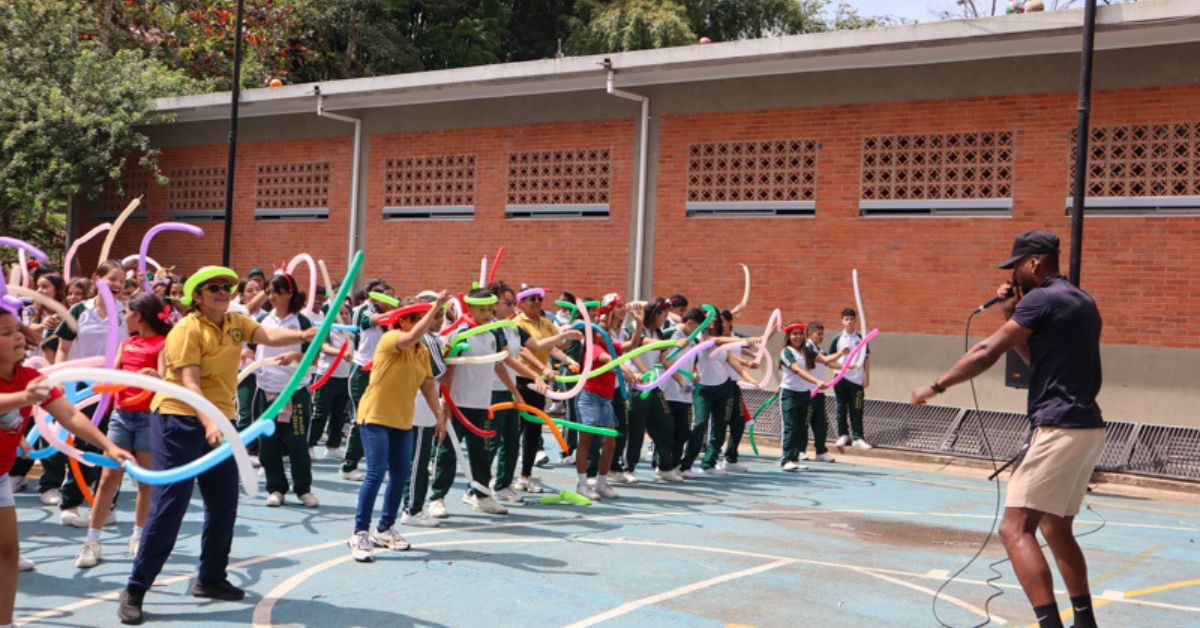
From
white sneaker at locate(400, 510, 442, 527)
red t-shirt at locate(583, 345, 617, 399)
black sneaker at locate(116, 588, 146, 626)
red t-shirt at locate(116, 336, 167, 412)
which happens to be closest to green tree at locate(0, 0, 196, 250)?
red t-shirt at locate(583, 345, 617, 399)

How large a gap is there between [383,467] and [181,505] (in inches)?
72.6

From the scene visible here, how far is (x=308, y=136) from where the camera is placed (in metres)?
23.5

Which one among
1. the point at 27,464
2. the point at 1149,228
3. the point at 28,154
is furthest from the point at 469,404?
the point at 28,154

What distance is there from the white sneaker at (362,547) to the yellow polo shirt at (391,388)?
0.79 m

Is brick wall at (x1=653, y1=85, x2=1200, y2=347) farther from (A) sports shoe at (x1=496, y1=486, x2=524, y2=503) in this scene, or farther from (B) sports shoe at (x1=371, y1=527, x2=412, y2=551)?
(B) sports shoe at (x1=371, y1=527, x2=412, y2=551)

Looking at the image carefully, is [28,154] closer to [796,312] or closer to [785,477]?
[796,312]

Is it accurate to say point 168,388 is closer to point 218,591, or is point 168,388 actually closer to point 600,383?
point 218,591

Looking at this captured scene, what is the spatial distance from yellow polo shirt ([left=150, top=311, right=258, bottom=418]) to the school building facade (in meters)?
11.4

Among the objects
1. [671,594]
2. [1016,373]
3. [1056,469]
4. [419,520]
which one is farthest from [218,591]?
[1016,373]

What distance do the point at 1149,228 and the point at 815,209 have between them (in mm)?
4649

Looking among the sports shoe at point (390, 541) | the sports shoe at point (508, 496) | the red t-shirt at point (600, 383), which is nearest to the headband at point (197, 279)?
the sports shoe at point (390, 541)

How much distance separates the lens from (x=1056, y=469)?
5.99 metres

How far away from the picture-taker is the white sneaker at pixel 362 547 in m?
8.01

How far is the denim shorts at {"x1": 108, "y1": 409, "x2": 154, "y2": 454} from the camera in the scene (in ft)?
25.6
